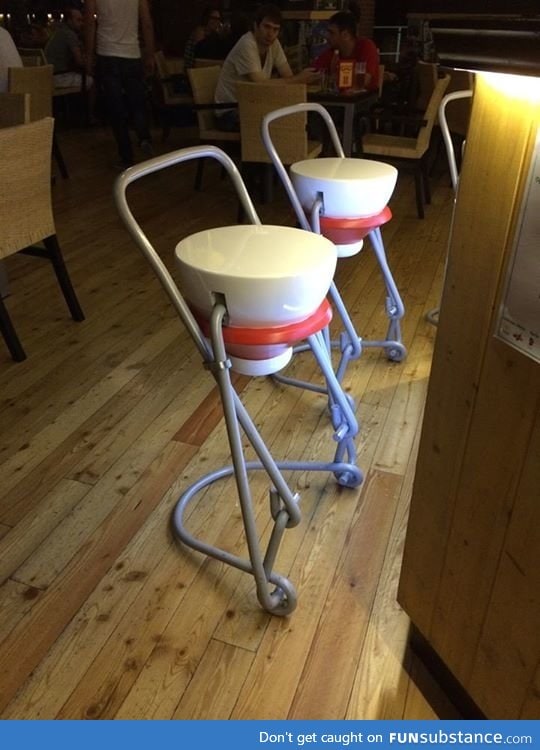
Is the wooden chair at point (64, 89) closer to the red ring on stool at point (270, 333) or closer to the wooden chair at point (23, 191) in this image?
the wooden chair at point (23, 191)

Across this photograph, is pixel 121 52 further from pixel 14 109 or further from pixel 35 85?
pixel 14 109

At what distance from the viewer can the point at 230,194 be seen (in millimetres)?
4488

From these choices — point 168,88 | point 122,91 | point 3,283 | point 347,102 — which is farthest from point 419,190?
point 168,88

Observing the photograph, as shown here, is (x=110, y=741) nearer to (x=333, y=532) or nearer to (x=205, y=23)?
(x=333, y=532)

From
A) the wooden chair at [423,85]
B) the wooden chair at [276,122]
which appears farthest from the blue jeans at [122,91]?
the wooden chair at [423,85]

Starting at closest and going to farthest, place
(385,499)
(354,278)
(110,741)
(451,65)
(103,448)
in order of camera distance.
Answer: (451,65), (110,741), (385,499), (103,448), (354,278)

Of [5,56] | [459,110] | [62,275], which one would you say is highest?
[5,56]

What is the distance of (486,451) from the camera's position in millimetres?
969

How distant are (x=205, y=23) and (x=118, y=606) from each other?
604cm

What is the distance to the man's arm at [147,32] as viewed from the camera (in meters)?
4.66

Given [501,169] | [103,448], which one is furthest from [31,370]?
[501,169]

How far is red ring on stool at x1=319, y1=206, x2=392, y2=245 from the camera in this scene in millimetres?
1780

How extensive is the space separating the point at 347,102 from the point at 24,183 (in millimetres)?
2091

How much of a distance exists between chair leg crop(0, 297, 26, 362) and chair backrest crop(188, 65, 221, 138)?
7.73ft
